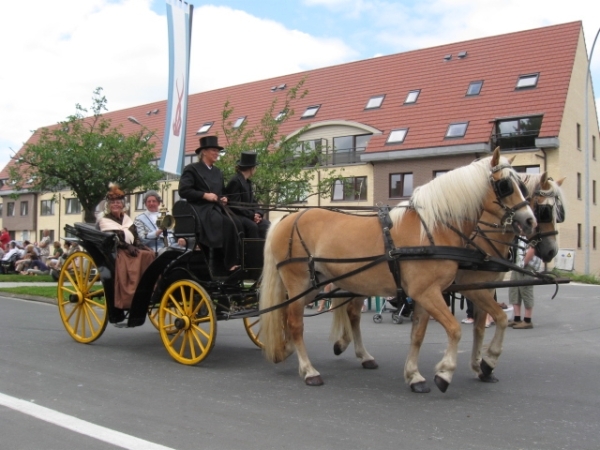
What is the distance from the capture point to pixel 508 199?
5582mm

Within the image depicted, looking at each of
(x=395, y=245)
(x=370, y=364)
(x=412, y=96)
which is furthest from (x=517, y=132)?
(x=395, y=245)

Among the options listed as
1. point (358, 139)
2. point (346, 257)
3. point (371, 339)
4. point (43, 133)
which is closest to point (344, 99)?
point (358, 139)

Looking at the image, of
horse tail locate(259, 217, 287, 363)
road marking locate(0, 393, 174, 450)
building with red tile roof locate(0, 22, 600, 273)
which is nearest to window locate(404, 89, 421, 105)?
building with red tile roof locate(0, 22, 600, 273)

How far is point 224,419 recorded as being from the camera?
4.73 meters

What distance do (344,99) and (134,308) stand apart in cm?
2782

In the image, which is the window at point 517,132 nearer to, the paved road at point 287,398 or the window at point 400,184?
the window at point 400,184

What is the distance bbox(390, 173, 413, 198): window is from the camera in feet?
96.0

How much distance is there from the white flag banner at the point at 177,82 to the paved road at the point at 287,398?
436 centimetres

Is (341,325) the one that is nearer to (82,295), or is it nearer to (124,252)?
(124,252)

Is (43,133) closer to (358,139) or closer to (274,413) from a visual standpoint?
(358,139)

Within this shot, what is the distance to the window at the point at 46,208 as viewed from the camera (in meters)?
47.6

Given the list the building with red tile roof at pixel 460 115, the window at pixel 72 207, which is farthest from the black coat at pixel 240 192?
the window at pixel 72 207

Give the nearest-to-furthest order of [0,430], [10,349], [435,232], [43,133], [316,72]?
1. [0,430]
2. [435,232]
3. [10,349]
4. [43,133]
5. [316,72]

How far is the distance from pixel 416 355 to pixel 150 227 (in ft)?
13.8
